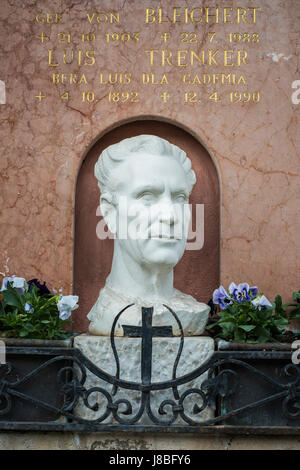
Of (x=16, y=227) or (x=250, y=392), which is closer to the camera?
(x=250, y=392)

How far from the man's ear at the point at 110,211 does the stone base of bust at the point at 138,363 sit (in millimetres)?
672

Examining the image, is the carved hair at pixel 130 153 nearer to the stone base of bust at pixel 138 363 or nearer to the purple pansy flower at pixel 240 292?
the purple pansy flower at pixel 240 292

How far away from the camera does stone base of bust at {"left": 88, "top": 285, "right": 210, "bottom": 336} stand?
3.80 metres

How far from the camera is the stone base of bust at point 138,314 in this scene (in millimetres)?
3803

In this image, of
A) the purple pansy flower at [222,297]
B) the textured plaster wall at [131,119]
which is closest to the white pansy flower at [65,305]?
the purple pansy flower at [222,297]

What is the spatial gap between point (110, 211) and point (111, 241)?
3.19 feet

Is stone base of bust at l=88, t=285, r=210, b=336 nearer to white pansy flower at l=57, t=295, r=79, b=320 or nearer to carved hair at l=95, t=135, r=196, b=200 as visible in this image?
white pansy flower at l=57, t=295, r=79, b=320

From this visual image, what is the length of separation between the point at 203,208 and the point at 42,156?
3.95 feet

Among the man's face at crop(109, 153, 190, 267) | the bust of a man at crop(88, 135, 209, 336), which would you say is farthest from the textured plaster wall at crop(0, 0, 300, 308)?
the man's face at crop(109, 153, 190, 267)

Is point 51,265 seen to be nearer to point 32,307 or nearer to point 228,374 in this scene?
point 32,307

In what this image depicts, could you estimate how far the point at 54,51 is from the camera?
16.5 feet

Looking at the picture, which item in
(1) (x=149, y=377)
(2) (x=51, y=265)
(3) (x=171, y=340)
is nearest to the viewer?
(1) (x=149, y=377)

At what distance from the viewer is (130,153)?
13.3 ft

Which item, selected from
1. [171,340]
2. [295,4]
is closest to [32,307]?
[171,340]
